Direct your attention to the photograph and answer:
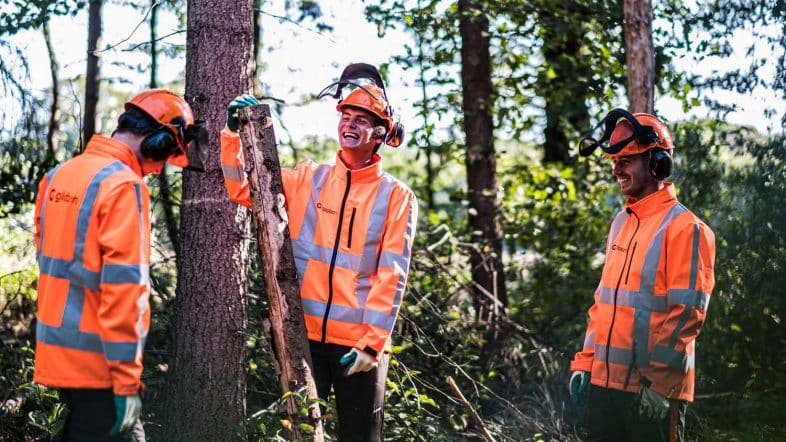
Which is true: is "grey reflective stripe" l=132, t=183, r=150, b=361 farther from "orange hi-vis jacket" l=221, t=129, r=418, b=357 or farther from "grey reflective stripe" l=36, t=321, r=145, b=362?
"orange hi-vis jacket" l=221, t=129, r=418, b=357

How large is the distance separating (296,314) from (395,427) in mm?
1685

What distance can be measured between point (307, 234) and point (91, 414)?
1406 mm

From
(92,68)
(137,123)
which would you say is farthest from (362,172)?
(92,68)

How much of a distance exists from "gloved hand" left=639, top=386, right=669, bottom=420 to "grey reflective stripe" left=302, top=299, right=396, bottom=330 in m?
1.29

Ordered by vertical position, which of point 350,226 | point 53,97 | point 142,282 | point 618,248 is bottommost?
point 142,282

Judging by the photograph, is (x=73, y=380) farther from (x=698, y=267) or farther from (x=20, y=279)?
(x=20, y=279)

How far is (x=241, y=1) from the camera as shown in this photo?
179 inches

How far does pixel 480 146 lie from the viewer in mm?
8445

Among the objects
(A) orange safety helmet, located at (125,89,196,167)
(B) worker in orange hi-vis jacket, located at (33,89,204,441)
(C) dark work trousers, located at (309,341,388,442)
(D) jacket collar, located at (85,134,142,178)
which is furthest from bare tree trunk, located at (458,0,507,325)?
(B) worker in orange hi-vis jacket, located at (33,89,204,441)

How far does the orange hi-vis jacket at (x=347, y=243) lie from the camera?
3838mm

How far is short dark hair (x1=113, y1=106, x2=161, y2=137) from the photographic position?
3164 millimetres

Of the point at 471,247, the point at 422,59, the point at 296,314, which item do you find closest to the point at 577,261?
the point at 471,247

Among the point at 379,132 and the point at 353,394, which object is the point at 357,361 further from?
the point at 379,132

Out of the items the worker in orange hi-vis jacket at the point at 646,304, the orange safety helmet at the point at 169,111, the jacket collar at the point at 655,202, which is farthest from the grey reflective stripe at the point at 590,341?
the orange safety helmet at the point at 169,111
